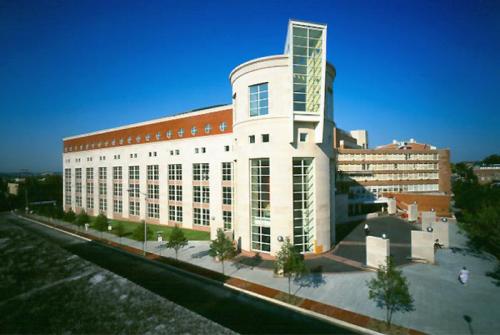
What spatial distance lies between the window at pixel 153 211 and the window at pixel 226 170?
58.1ft

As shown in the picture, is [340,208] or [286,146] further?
[340,208]

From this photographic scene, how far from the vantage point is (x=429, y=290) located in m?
19.9

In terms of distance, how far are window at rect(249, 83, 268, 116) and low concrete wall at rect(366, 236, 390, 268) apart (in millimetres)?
17056

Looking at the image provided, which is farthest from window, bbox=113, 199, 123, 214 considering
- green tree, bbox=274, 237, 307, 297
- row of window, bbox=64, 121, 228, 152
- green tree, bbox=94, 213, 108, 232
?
green tree, bbox=274, 237, 307, 297

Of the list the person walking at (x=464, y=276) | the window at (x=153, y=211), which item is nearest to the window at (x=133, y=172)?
the window at (x=153, y=211)

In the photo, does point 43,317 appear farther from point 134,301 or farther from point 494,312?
point 494,312

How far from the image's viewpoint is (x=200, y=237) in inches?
1547

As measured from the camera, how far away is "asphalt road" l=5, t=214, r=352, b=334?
15727 mm

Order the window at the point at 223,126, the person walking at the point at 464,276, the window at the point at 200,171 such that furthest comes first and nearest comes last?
the window at the point at 200,171 < the window at the point at 223,126 < the person walking at the point at 464,276

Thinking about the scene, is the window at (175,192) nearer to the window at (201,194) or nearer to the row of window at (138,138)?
the window at (201,194)

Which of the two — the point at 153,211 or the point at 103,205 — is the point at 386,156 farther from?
the point at 103,205

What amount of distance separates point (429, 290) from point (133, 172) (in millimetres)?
52967

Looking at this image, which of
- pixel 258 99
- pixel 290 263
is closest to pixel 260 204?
pixel 290 263

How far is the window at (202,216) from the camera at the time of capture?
43.8 metres
